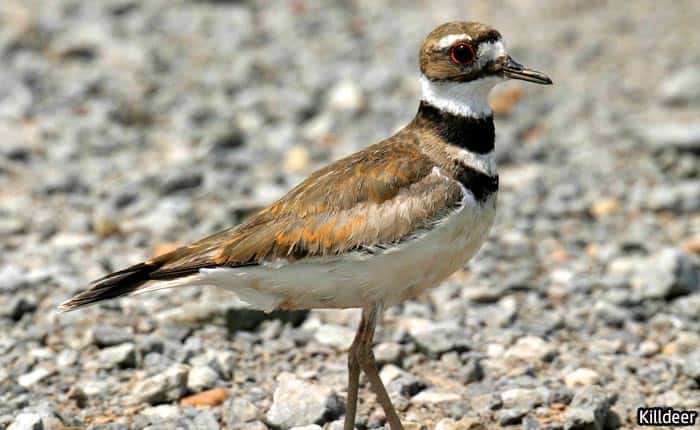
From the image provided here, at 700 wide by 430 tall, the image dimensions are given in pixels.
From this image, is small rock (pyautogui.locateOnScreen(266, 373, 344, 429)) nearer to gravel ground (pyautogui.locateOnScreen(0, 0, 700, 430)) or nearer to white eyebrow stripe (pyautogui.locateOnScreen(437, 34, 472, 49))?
gravel ground (pyautogui.locateOnScreen(0, 0, 700, 430))

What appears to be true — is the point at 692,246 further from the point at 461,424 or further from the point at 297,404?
the point at 297,404

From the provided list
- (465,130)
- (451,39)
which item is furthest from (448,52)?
(465,130)

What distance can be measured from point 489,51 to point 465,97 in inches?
9.9

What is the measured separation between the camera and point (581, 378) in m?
5.94

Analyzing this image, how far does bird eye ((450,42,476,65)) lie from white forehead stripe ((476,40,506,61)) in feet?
0.13

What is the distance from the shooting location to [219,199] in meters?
8.58

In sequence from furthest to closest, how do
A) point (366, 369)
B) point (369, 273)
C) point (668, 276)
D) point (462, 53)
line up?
1. point (668, 276)
2. point (462, 53)
3. point (366, 369)
4. point (369, 273)

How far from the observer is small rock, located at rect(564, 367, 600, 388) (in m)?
5.92

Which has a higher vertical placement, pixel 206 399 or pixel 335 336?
pixel 335 336

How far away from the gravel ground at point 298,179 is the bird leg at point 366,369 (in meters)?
0.30

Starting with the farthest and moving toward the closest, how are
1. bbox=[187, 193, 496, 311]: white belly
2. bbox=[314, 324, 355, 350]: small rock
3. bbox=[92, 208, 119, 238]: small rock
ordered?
bbox=[92, 208, 119, 238]: small rock → bbox=[314, 324, 355, 350]: small rock → bbox=[187, 193, 496, 311]: white belly

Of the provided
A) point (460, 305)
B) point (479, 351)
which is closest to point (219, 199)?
point (460, 305)

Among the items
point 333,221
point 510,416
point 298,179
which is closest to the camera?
point 333,221

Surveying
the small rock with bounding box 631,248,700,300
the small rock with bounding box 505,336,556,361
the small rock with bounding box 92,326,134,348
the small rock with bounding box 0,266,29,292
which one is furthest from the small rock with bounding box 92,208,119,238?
the small rock with bounding box 631,248,700,300
